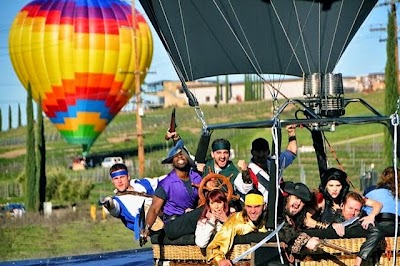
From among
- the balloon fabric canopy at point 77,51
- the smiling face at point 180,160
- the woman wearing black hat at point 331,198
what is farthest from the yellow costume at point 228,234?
the balloon fabric canopy at point 77,51

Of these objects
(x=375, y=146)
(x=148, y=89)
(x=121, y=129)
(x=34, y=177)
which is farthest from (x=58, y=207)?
(x=148, y=89)

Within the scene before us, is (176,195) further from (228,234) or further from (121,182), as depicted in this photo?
(228,234)

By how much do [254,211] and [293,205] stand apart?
10.1 inches

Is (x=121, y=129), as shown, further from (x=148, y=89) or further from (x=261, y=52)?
(x=261, y=52)

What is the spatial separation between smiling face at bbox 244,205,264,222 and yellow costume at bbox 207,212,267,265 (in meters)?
0.05

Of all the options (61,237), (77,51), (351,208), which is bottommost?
(61,237)

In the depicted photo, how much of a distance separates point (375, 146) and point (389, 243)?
2994 cm

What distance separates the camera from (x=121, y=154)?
43969 millimetres

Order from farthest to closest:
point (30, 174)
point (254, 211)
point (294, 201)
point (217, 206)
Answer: point (30, 174) < point (217, 206) < point (294, 201) < point (254, 211)

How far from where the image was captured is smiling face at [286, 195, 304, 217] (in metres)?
5.50

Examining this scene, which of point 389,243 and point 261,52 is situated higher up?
point 261,52

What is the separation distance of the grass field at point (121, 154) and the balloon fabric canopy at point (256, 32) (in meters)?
1.15

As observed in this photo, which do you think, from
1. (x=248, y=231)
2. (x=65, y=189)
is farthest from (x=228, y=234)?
(x=65, y=189)

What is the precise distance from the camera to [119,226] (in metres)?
18.4
